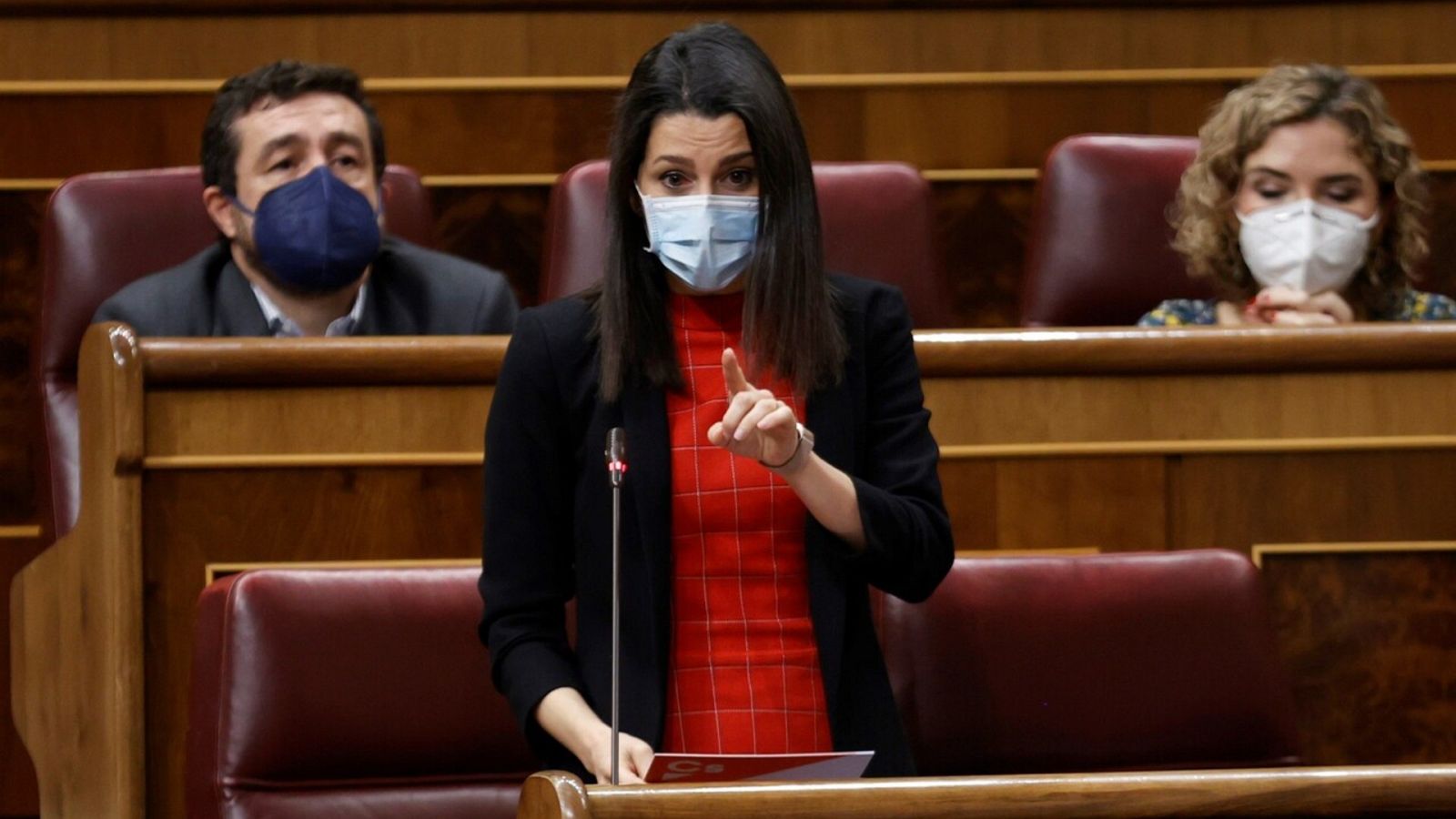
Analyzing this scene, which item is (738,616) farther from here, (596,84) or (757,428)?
(596,84)

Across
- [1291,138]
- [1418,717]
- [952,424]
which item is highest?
[1291,138]

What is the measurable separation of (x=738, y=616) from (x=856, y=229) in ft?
1.44

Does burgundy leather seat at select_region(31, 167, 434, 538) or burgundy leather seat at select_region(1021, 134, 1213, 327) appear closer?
burgundy leather seat at select_region(31, 167, 434, 538)

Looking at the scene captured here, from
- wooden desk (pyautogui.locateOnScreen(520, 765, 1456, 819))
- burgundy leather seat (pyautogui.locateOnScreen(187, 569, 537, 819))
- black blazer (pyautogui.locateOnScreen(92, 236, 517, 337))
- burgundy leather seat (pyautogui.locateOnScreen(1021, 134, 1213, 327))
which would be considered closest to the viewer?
wooden desk (pyautogui.locateOnScreen(520, 765, 1456, 819))

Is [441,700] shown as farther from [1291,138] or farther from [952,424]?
[1291,138]

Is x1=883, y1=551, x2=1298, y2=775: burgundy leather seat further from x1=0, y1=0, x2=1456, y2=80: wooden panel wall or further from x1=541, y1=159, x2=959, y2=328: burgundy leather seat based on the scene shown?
x1=0, y1=0, x2=1456, y2=80: wooden panel wall

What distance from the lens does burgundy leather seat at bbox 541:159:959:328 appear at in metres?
0.95

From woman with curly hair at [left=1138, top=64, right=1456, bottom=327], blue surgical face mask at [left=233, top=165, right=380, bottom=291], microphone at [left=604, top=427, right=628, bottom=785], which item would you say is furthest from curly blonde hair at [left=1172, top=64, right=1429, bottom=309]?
microphone at [left=604, top=427, right=628, bottom=785]

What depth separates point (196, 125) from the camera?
1102mm

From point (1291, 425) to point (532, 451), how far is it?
1.02ft

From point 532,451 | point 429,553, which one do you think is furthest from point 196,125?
point 532,451

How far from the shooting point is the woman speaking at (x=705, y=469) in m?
0.55

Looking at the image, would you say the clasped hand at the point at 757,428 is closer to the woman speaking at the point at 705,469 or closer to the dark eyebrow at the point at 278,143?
the woman speaking at the point at 705,469

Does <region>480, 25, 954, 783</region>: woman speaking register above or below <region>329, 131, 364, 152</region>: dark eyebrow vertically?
below
